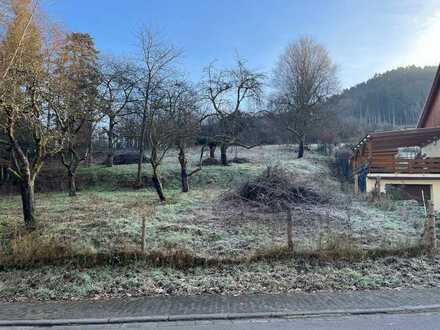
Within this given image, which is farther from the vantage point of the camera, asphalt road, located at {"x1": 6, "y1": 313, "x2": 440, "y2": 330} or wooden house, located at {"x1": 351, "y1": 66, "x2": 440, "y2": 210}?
wooden house, located at {"x1": 351, "y1": 66, "x2": 440, "y2": 210}

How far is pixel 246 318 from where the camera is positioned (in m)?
4.78

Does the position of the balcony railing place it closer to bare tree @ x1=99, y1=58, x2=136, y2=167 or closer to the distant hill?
bare tree @ x1=99, y1=58, x2=136, y2=167

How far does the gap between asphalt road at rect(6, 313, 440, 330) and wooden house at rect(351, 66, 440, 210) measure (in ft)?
42.8

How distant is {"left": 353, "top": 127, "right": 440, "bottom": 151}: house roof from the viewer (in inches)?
738

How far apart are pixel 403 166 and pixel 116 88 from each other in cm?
1746

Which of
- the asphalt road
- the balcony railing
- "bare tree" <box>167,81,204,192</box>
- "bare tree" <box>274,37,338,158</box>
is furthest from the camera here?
"bare tree" <box>274,37,338,158</box>

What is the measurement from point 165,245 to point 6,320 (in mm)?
3327

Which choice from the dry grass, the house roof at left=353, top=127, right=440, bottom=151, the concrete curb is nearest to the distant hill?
the house roof at left=353, top=127, right=440, bottom=151

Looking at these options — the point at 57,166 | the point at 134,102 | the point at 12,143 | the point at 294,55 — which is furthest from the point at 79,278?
the point at 294,55

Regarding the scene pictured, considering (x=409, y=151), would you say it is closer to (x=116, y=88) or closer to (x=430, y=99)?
(x=430, y=99)

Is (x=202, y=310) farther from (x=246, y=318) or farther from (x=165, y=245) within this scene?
(x=165, y=245)

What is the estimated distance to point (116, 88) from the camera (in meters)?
21.1

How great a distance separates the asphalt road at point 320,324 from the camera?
4418 millimetres

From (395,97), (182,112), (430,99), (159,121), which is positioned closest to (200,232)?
(159,121)
